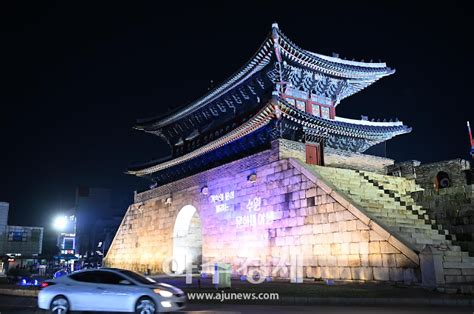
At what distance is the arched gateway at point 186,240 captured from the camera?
24.8m

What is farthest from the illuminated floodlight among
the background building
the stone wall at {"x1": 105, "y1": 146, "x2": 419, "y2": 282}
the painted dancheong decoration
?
the painted dancheong decoration

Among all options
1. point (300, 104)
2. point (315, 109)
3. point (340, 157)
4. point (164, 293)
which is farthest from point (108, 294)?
point (315, 109)

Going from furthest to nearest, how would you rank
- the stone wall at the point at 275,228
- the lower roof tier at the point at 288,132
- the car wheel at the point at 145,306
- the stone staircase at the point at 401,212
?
the lower roof tier at the point at 288,132 → the stone wall at the point at 275,228 → the stone staircase at the point at 401,212 → the car wheel at the point at 145,306

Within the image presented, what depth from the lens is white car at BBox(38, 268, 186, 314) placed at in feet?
24.6

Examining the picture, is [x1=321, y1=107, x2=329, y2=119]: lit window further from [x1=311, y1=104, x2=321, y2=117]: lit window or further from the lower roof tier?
the lower roof tier

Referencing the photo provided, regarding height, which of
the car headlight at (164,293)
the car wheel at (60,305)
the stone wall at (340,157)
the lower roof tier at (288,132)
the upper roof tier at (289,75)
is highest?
the upper roof tier at (289,75)

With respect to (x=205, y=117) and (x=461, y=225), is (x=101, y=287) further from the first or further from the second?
(x=205, y=117)

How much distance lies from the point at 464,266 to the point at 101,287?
9.96 m

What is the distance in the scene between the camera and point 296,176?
55.4 feet

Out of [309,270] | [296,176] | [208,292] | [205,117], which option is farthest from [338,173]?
[205,117]

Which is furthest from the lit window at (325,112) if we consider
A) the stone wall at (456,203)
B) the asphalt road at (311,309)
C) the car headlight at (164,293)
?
the car headlight at (164,293)

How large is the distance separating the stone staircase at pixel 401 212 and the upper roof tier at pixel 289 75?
5.73 metres

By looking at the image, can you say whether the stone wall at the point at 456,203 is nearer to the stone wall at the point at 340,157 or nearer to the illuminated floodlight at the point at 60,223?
the stone wall at the point at 340,157

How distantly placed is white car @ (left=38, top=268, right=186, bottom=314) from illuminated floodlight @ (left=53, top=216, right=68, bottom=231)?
194 feet
